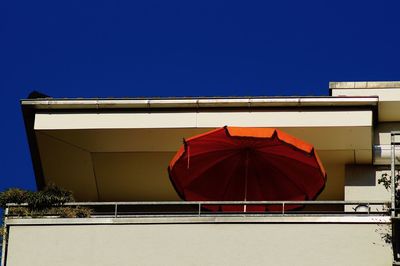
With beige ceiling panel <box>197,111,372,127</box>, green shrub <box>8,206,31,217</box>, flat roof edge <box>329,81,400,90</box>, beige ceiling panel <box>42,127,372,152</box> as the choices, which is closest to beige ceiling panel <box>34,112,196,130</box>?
beige ceiling panel <box>42,127,372,152</box>

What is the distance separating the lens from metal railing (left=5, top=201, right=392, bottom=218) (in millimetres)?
25047

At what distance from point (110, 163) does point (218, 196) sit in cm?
315

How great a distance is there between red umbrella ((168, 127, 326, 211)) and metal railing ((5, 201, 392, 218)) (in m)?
0.14

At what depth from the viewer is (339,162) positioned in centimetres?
3005

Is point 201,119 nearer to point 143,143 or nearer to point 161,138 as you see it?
point 161,138

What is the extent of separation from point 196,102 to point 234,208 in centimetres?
247

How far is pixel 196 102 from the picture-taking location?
29625mm

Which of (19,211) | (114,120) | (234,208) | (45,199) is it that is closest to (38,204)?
(45,199)

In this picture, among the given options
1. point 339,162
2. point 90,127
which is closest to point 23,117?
point 90,127

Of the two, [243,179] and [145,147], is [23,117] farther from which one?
[243,179]
